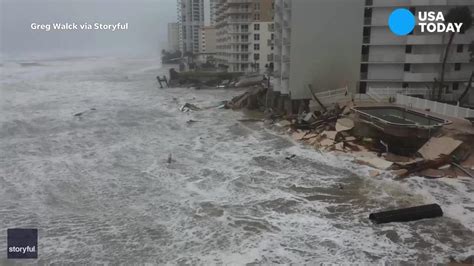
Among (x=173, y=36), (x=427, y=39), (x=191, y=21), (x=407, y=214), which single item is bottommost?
(x=407, y=214)

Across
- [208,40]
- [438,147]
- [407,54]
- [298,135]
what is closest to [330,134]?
[298,135]

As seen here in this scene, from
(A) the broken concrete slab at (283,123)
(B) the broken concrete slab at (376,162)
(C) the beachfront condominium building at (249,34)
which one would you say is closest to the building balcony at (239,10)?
(C) the beachfront condominium building at (249,34)

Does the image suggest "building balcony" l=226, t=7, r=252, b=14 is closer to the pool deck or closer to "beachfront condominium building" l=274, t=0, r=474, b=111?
"beachfront condominium building" l=274, t=0, r=474, b=111

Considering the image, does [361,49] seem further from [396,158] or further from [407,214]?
[407,214]

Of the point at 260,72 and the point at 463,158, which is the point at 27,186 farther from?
the point at 260,72

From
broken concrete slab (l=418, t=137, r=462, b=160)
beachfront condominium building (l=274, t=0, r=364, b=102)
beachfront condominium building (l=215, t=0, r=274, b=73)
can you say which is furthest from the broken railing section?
beachfront condominium building (l=215, t=0, r=274, b=73)

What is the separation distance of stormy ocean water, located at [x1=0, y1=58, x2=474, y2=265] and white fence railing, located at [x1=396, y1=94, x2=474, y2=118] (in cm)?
545

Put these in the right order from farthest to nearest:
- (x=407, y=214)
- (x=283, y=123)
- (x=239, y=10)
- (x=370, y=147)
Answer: (x=239, y=10)
(x=283, y=123)
(x=370, y=147)
(x=407, y=214)

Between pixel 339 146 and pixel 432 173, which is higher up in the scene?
pixel 339 146

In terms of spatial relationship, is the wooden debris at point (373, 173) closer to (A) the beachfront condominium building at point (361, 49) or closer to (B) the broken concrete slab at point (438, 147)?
(B) the broken concrete slab at point (438, 147)

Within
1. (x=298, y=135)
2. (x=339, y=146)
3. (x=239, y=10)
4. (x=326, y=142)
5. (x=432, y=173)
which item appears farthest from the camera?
(x=239, y=10)

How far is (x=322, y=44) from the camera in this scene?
2702cm

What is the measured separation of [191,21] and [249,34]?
186 ft

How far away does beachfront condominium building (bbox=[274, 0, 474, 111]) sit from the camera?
86.7ft
